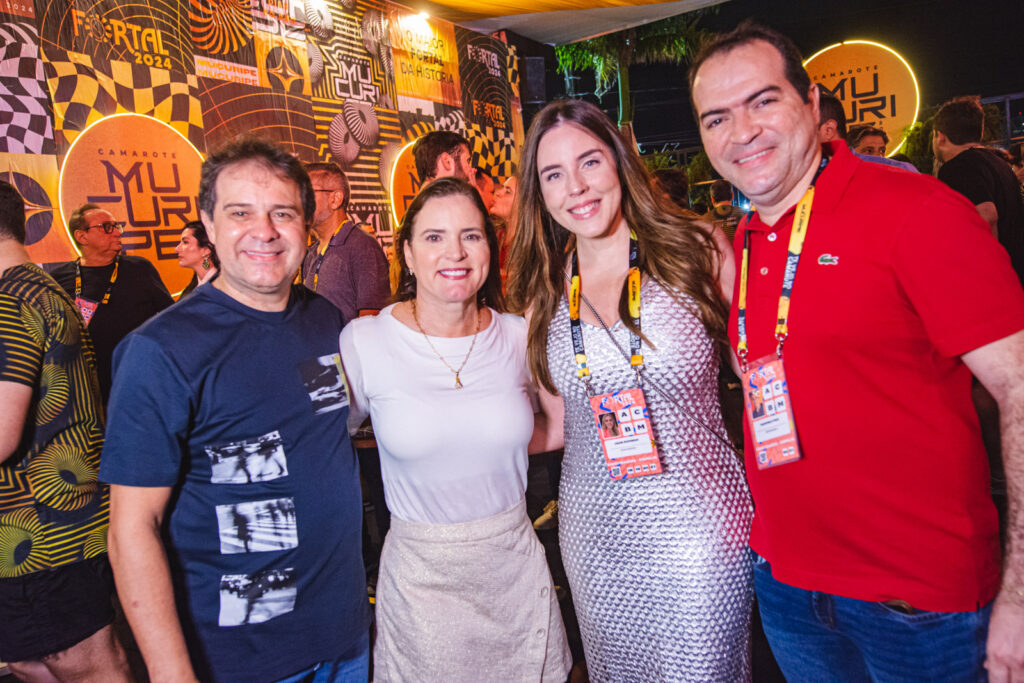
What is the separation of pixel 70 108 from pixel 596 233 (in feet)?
12.1

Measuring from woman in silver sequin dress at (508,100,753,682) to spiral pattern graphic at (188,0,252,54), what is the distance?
Answer: 389cm

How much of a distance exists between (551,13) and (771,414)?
24.5ft

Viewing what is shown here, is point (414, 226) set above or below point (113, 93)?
below

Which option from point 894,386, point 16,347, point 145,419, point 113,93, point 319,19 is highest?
point 319,19

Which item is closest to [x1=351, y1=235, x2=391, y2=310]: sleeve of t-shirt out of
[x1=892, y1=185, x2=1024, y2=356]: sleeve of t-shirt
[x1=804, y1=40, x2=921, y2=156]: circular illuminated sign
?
[x1=892, y1=185, x2=1024, y2=356]: sleeve of t-shirt

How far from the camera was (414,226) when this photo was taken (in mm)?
1831

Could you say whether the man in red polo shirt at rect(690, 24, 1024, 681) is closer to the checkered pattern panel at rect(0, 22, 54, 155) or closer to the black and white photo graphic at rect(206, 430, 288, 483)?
the black and white photo graphic at rect(206, 430, 288, 483)

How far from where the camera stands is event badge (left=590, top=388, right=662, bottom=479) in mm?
1620

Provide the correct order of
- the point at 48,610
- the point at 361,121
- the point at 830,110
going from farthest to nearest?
the point at 361,121 < the point at 830,110 < the point at 48,610

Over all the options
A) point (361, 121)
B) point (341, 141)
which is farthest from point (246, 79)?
point (361, 121)

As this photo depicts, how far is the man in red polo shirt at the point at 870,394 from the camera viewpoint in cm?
112

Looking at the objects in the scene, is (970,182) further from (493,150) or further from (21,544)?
(493,150)

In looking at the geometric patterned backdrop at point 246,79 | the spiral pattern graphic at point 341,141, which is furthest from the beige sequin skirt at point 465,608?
the spiral pattern graphic at point 341,141

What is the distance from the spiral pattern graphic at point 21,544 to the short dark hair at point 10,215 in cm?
80
